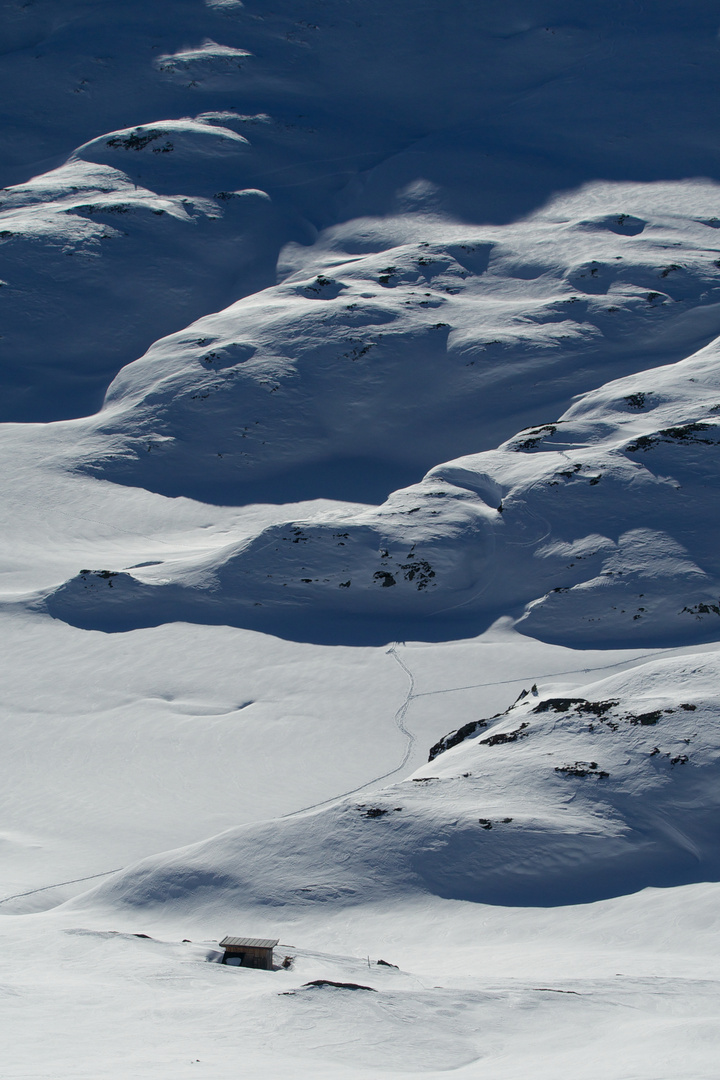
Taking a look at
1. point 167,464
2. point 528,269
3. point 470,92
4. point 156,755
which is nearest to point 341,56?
point 470,92

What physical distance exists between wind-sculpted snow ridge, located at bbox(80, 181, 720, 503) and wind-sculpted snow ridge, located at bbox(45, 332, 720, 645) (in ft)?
23.3

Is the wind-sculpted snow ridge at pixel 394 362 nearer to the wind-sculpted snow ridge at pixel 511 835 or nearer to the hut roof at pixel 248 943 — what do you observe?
the wind-sculpted snow ridge at pixel 511 835

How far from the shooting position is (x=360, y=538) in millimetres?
33625

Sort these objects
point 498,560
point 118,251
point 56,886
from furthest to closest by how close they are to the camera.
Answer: point 118,251 → point 498,560 → point 56,886

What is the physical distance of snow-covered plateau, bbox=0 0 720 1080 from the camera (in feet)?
46.6

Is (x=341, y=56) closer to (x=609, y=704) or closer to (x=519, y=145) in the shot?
(x=519, y=145)

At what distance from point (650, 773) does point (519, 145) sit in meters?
51.4

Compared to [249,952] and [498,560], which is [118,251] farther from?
[249,952]

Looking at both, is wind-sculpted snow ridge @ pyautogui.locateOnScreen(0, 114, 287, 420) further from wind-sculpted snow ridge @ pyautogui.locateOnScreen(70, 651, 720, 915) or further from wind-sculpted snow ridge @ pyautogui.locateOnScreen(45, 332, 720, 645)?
wind-sculpted snow ridge @ pyautogui.locateOnScreen(70, 651, 720, 915)

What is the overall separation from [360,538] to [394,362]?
12686 mm

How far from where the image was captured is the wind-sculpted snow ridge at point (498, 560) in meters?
31.4

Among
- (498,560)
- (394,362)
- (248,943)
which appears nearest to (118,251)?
(394,362)

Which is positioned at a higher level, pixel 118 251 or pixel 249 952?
pixel 118 251

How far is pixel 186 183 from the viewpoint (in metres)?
59.7
